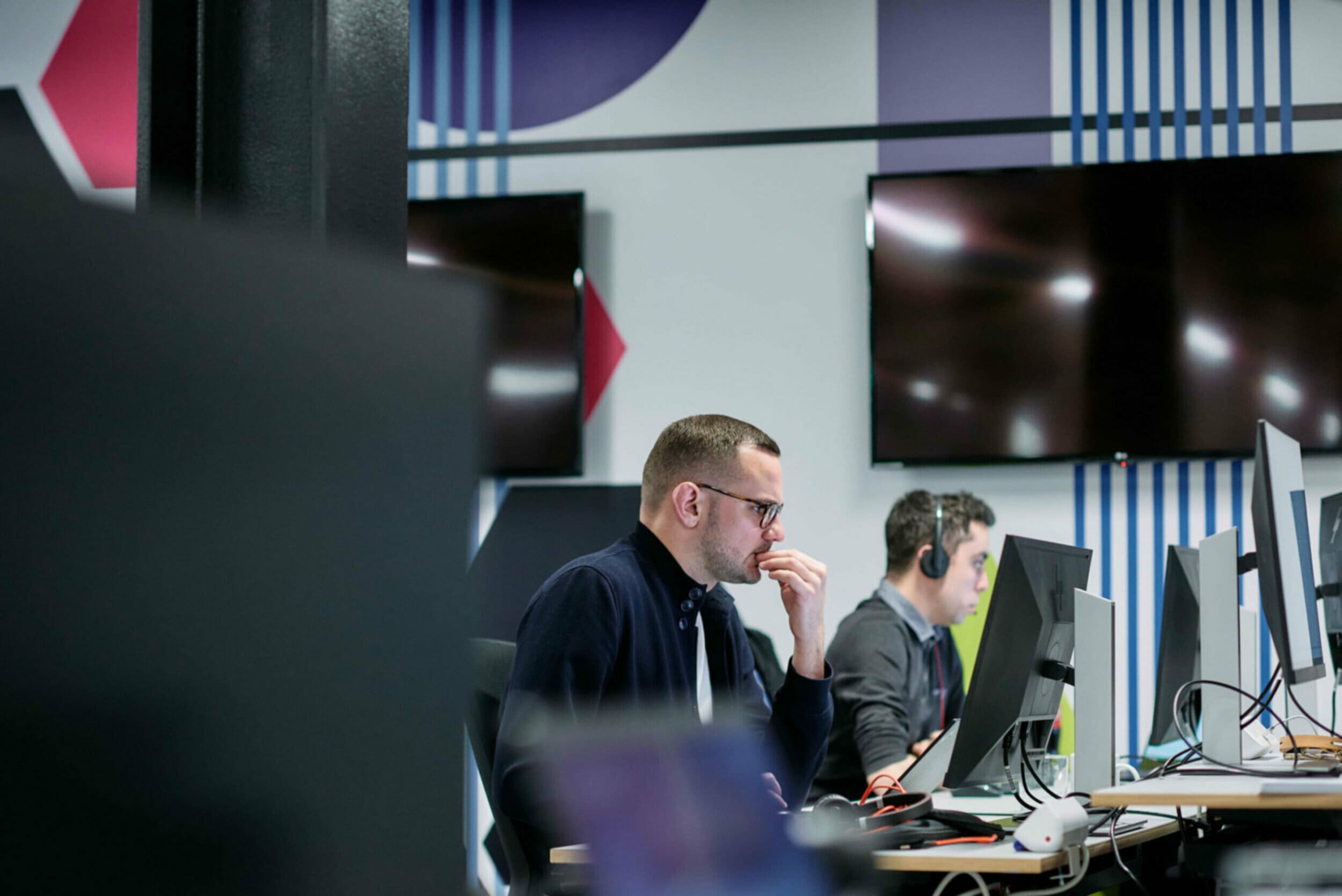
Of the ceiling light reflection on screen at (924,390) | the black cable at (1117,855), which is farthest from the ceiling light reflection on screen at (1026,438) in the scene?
the black cable at (1117,855)

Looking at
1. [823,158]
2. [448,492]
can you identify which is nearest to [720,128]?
[823,158]

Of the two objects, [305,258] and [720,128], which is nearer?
[305,258]

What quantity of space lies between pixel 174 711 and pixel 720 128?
3995mm

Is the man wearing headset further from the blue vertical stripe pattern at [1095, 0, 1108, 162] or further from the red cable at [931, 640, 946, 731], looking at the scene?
the blue vertical stripe pattern at [1095, 0, 1108, 162]

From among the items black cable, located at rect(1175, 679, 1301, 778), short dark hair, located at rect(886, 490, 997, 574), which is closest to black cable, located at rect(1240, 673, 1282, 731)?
black cable, located at rect(1175, 679, 1301, 778)

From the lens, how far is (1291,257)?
3758 millimetres

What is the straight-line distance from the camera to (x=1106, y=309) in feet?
12.7

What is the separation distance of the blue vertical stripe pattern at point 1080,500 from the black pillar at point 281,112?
3370 mm

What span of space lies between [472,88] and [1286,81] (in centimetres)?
261

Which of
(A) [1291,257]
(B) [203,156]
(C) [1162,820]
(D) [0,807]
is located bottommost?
(C) [1162,820]

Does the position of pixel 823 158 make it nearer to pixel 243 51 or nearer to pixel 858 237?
pixel 858 237

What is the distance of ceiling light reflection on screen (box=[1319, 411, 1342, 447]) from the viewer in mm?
3699

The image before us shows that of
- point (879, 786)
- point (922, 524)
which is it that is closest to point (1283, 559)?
point (879, 786)

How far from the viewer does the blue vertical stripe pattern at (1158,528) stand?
385 centimetres
